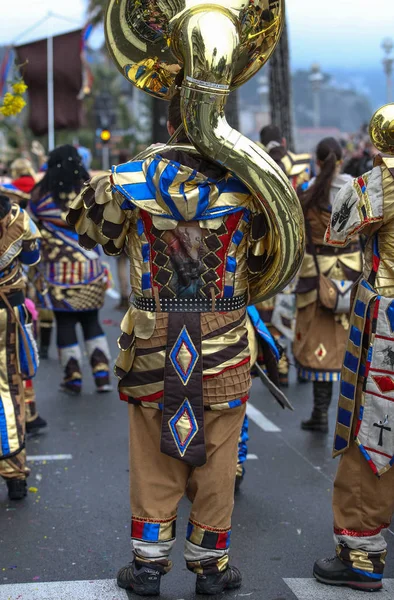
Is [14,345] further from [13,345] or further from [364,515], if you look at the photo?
[364,515]

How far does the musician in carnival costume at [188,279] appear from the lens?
11.5ft

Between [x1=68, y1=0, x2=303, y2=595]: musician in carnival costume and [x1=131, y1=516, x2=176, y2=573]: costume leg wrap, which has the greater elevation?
[x1=68, y1=0, x2=303, y2=595]: musician in carnival costume

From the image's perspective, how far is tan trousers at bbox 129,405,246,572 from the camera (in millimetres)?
3699

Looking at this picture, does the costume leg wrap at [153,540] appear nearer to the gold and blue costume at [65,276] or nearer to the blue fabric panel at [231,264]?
the blue fabric panel at [231,264]

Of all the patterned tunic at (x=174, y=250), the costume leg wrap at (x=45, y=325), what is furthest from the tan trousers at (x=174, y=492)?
the costume leg wrap at (x=45, y=325)

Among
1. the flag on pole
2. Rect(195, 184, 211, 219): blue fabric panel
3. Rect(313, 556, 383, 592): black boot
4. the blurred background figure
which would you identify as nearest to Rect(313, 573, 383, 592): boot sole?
Rect(313, 556, 383, 592): black boot

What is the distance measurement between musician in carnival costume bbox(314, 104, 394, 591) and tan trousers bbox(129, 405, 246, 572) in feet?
1.83

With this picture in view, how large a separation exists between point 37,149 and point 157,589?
416 inches

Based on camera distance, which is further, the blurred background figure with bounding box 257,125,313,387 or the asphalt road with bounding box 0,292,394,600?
the blurred background figure with bounding box 257,125,313,387

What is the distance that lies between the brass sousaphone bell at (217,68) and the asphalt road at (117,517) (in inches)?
49.2

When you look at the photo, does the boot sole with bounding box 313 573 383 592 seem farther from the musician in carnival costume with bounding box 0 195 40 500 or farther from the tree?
the tree

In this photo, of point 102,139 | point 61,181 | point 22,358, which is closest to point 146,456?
point 22,358

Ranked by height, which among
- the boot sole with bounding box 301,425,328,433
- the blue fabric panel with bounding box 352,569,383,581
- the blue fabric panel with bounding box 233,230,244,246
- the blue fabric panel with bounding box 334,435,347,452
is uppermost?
the blue fabric panel with bounding box 233,230,244,246

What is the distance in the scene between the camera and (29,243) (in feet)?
16.6
